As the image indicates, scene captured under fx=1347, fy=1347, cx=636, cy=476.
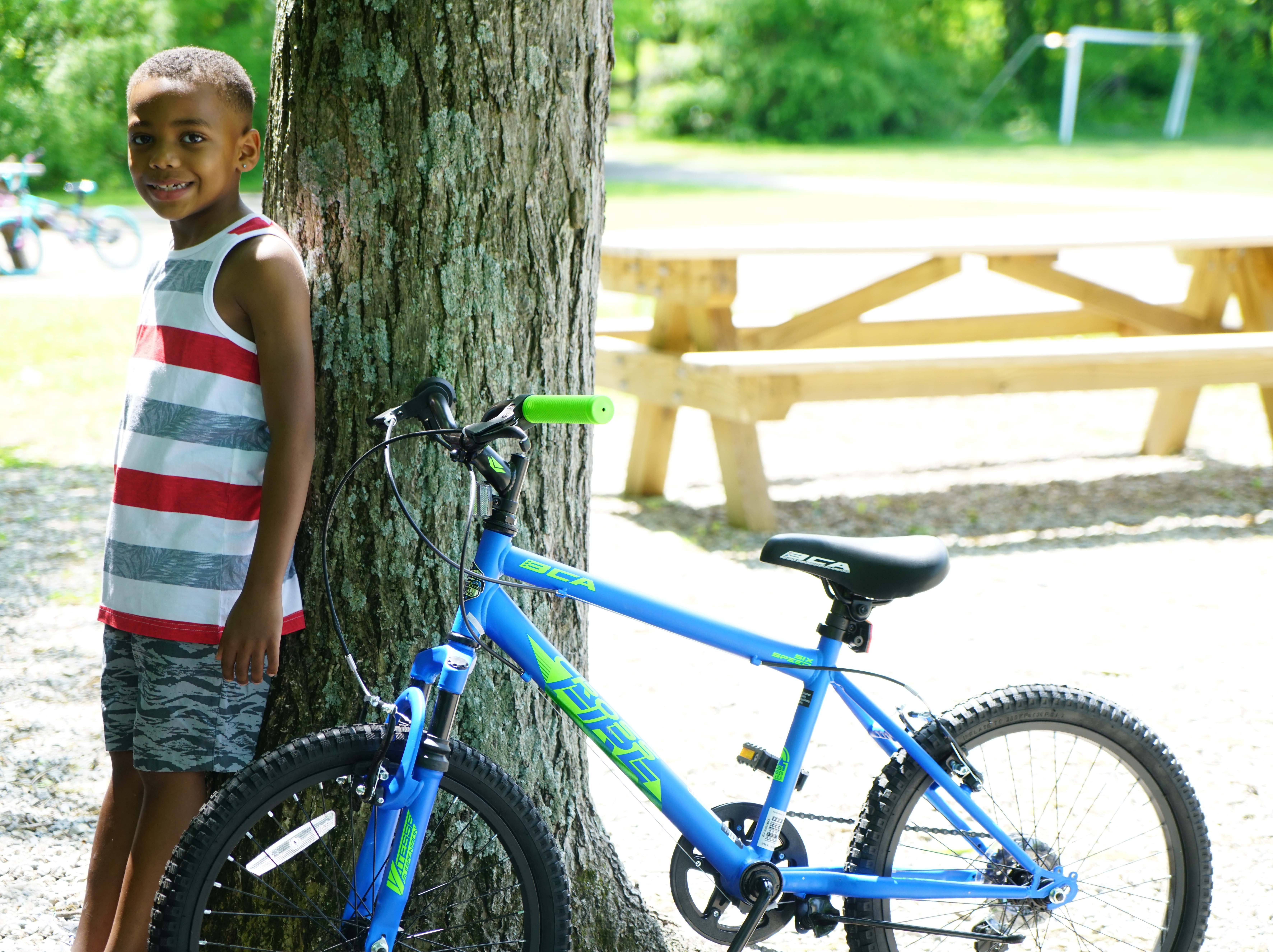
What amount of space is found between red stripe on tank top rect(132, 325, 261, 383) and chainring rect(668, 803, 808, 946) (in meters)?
1.05

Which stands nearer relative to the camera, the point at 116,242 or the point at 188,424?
the point at 188,424

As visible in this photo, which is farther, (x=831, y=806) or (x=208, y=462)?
(x=831, y=806)

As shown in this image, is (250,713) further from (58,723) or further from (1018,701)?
(58,723)

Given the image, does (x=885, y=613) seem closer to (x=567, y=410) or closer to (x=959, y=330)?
(x=959, y=330)

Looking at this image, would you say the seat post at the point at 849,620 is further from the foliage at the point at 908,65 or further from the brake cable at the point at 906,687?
the foliage at the point at 908,65

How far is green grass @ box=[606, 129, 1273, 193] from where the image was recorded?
21.3 m

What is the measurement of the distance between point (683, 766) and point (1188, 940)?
1.40m

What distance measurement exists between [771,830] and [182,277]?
1.32 m

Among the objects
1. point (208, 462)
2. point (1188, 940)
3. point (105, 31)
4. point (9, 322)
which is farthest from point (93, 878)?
point (105, 31)

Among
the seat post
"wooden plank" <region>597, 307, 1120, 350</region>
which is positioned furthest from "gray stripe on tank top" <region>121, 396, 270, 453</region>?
"wooden plank" <region>597, 307, 1120, 350</region>

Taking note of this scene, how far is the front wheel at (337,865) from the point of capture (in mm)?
1941

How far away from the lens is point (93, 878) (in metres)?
2.39

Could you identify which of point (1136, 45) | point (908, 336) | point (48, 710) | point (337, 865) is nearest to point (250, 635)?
point (337, 865)

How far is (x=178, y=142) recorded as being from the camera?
208cm
